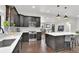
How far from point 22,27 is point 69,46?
383 centimetres

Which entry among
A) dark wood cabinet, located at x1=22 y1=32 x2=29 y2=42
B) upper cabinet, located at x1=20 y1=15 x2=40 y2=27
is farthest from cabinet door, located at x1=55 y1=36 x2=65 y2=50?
upper cabinet, located at x1=20 y1=15 x2=40 y2=27

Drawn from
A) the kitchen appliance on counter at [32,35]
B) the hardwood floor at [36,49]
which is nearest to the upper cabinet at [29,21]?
the kitchen appliance on counter at [32,35]

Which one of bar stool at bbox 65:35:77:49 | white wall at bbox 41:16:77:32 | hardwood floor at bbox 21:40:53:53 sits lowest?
hardwood floor at bbox 21:40:53:53

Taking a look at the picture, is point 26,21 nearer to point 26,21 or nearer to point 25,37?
point 26,21

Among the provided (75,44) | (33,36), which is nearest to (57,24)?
(33,36)

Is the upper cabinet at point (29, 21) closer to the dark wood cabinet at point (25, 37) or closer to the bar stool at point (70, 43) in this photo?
the dark wood cabinet at point (25, 37)

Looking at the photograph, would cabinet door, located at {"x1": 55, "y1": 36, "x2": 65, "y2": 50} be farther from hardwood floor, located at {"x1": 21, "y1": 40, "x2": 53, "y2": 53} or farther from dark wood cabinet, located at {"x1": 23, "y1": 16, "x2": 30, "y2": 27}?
dark wood cabinet, located at {"x1": 23, "y1": 16, "x2": 30, "y2": 27}

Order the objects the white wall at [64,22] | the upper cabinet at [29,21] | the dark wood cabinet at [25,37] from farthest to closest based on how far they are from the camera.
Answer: the white wall at [64,22] < the upper cabinet at [29,21] < the dark wood cabinet at [25,37]

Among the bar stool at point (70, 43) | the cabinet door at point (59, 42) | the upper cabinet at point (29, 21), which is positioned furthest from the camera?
the upper cabinet at point (29, 21)

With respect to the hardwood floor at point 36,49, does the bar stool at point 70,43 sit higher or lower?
higher

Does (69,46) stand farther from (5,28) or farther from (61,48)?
(5,28)

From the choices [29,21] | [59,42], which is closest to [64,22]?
[29,21]

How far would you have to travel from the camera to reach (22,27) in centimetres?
741
